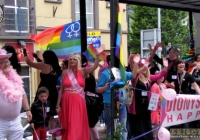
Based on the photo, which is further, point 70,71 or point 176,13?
point 176,13

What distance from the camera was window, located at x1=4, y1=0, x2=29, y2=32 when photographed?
1878cm

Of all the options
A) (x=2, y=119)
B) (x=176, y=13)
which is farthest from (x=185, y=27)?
(x=2, y=119)

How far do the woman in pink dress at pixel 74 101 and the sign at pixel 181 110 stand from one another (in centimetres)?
145

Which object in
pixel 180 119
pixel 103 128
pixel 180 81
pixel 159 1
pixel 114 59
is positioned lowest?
pixel 103 128

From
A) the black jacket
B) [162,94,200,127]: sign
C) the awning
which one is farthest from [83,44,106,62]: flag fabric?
the awning

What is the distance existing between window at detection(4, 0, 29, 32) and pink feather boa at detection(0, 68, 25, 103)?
13457mm

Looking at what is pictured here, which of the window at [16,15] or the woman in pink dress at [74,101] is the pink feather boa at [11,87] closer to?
the woman in pink dress at [74,101]

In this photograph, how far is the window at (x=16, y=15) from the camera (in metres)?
18.8

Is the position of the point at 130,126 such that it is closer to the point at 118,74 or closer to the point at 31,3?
the point at 118,74

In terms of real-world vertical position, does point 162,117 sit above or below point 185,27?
below

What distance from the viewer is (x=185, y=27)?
36.1m

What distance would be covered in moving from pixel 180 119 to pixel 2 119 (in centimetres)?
335

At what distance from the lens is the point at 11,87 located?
18.1 feet

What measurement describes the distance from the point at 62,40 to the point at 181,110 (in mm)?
2733
